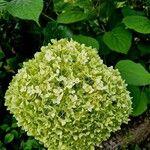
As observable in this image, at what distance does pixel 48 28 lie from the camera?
2.85 m

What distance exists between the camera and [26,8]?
2.29 meters

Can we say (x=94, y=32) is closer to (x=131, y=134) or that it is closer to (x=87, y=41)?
(x=87, y=41)

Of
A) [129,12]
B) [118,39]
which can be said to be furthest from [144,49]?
[118,39]

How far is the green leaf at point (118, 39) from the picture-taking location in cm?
264

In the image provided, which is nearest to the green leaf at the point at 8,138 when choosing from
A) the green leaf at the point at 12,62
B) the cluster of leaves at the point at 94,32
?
the cluster of leaves at the point at 94,32

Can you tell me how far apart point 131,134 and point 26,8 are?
3.98 feet

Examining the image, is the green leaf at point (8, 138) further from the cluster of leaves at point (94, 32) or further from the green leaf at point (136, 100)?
the green leaf at point (136, 100)

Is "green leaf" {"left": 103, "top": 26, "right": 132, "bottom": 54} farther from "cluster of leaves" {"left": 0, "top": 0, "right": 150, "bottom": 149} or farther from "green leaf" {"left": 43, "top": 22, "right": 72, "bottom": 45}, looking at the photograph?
"green leaf" {"left": 43, "top": 22, "right": 72, "bottom": 45}

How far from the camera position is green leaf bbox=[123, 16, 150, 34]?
262 centimetres

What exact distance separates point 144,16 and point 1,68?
1020 mm

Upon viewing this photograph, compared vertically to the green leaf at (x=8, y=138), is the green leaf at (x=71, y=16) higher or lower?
higher

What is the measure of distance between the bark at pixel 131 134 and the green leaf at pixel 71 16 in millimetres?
816

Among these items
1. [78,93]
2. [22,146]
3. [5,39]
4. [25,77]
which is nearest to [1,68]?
[5,39]

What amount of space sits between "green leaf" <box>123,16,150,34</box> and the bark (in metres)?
0.74
